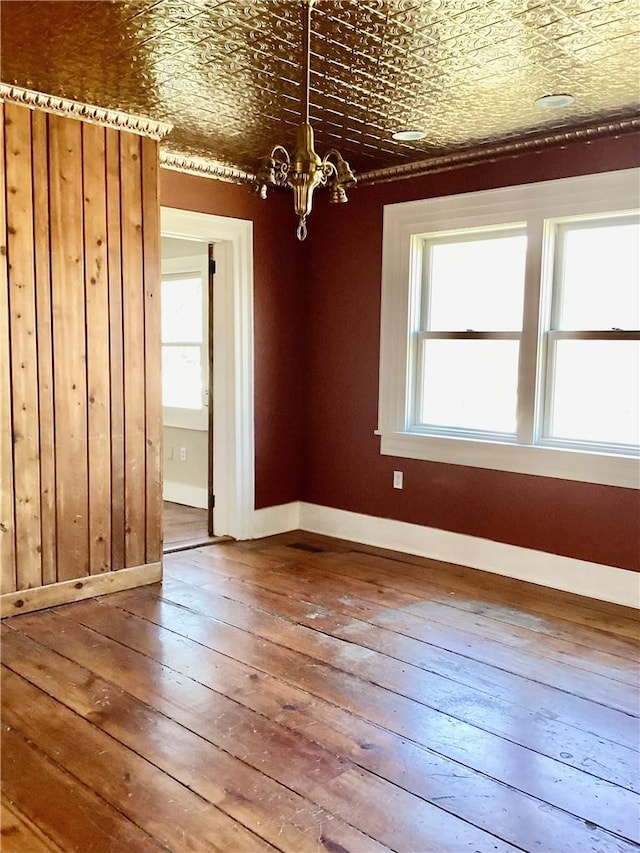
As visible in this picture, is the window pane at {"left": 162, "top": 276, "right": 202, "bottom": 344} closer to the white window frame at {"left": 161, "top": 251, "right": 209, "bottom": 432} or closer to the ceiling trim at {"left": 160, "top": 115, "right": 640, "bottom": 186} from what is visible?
the white window frame at {"left": 161, "top": 251, "right": 209, "bottom": 432}

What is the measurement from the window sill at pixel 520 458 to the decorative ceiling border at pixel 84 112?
2350mm

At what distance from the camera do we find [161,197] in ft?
14.2

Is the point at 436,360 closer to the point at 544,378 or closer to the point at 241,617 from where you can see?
the point at 544,378

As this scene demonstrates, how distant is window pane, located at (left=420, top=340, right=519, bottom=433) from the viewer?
4.29m

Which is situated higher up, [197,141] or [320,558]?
[197,141]

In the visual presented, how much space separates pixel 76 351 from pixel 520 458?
2537mm

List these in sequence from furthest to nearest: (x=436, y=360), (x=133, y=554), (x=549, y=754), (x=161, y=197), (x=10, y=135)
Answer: (x=436, y=360)
(x=161, y=197)
(x=133, y=554)
(x=10, y=135)
(x=549, y=754)

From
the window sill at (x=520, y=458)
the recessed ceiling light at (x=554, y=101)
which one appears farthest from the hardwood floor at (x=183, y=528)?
the recessed ceiling light at (x=554, y=101)

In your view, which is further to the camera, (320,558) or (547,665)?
(320,558)

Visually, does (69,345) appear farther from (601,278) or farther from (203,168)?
(601,278)

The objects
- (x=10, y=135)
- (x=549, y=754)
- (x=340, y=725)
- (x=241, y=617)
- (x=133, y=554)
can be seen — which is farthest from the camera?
(x=133, y=554)

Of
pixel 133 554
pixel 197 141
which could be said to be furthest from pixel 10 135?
pixel 133 554

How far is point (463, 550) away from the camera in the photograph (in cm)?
446

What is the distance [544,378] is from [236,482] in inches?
84.8
